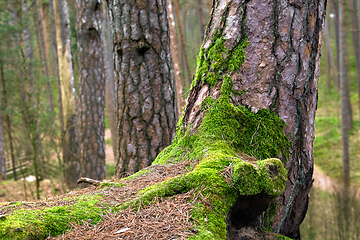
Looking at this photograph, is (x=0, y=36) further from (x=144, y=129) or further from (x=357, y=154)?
(x=357, y=154)

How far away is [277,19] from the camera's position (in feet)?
6.55

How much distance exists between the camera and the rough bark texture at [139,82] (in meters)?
3.37

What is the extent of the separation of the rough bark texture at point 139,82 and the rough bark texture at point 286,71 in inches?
56.0

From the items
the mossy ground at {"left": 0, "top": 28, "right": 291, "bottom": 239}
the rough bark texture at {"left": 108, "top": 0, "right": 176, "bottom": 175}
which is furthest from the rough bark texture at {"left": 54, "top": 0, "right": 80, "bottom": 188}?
the mossy ground at {"left": 0, "top": 28, "right": 291, "bottom": 239}

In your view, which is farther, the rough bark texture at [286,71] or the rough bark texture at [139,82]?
the rough bark texture at [139,82]

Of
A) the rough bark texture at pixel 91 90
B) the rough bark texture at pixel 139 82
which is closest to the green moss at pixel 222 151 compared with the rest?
the rough bark texture at pixel 139 82

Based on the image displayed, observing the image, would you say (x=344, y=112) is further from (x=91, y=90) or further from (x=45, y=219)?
(x=45, y=219)

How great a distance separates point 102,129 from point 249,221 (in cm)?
505

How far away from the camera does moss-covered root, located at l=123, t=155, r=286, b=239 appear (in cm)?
135

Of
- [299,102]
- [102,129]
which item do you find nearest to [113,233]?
[299,102]

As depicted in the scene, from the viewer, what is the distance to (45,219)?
129 cm

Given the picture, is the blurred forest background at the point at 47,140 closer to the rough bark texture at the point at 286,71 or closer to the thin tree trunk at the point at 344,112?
the thin tree trunk at the point at 344,112

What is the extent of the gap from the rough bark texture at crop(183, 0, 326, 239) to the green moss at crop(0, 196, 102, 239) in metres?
1.03

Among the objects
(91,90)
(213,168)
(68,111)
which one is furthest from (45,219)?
(68,111)
